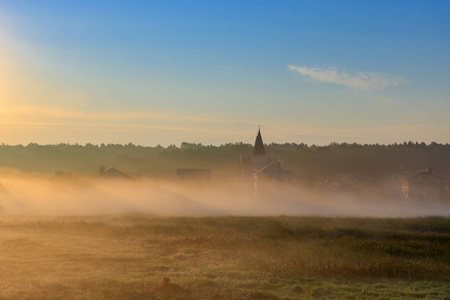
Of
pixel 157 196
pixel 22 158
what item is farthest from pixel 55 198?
pixel 22 158

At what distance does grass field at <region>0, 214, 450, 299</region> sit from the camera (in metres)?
20.6

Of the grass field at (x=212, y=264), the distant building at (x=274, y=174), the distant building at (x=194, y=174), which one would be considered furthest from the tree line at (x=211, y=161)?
the grass field at (x=212, y=264)

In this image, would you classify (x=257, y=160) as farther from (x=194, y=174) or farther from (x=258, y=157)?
(x=194, y=174)

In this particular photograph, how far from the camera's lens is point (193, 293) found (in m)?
20.1

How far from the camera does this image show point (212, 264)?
2678 cm

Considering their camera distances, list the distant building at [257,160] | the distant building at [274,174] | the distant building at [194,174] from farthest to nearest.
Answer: the distant building at [194,174] < the distant building at [257,160] < the distant building at [274,174]

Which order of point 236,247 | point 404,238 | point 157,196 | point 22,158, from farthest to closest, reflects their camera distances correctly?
point 22,158 < point 157,196 < point 404,238 < point 236,247

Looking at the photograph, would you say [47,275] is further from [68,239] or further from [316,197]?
[316,197]

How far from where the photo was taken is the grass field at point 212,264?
67.5ft

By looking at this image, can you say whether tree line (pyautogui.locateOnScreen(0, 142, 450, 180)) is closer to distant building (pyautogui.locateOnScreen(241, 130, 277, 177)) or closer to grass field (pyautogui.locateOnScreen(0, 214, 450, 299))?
distant building (pyautogui.locateOnScreen(241, 130, 277, 177))

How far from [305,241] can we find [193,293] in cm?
1934

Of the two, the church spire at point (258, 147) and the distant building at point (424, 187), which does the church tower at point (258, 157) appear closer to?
the church spire at point (258, 147)

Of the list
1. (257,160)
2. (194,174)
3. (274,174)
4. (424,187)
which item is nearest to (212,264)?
(274,174)

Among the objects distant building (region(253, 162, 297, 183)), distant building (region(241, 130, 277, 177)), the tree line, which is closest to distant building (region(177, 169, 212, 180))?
distant building (region(241, 130, 277, 177))
